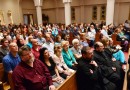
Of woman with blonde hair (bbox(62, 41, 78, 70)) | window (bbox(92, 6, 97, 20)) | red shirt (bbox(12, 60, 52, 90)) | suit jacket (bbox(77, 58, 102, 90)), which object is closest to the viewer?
red shirt (bbox(12, 60, 52, 90))

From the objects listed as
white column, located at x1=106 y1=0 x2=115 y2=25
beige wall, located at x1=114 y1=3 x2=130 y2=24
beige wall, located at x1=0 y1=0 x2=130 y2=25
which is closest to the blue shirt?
white column, located at x1=106 y1=0 x2=115 y2=25

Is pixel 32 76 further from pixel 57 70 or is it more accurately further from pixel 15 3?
pixel 15 3

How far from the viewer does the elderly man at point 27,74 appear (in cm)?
220

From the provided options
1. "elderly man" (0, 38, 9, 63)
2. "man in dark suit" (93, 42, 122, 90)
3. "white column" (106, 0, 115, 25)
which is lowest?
"man in dark suit" (93, 42, 122, 90)

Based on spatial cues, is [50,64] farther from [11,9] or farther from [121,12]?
[11,9]

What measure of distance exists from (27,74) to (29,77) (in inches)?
2.2

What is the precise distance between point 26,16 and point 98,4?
Answer: 9.95m

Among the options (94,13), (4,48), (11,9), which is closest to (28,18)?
(11,9)

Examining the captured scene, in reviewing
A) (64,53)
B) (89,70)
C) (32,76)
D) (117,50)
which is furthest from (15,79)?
(117,50)

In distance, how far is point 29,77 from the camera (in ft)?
7.45

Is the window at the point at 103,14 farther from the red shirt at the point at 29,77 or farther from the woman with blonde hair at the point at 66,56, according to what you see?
the red shirt at the point at 29,77

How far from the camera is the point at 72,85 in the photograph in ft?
8.40

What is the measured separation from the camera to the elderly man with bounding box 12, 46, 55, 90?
2.20 m

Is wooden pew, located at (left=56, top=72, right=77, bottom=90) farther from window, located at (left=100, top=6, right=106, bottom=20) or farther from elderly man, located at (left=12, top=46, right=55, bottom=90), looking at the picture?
window, located at (left=100, top=6, right=106, bottom=20)
